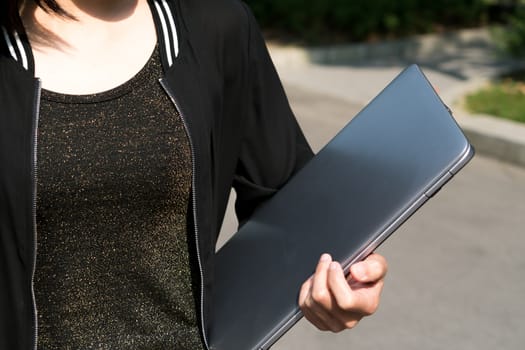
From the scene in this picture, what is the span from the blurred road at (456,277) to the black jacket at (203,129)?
2.54 metres

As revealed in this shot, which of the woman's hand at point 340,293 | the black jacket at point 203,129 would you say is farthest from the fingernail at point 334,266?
the black jacket at point 203,129

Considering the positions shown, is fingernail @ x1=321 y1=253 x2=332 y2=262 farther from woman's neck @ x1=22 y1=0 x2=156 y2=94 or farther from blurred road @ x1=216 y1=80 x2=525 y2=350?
blurred road @ x1=216 y1=80 x2=525 y2=350

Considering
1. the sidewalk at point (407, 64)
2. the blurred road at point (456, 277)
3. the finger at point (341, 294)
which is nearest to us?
the finger at point (341, 294)

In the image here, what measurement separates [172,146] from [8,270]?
0.87 ft

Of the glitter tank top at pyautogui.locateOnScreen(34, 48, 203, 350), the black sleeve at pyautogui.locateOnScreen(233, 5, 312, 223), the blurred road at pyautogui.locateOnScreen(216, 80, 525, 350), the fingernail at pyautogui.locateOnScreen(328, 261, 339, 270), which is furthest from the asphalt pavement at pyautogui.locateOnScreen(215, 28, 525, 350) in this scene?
A: the fingernail at pyautogui.locateOnScreen(328, 261, 339, 270)

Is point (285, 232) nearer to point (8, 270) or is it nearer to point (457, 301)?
point (8, 270)

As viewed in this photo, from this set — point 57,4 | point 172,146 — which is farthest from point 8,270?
point 57,4

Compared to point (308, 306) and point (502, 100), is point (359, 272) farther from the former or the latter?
point (502, 100)

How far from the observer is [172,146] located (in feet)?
3.87

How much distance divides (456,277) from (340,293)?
11.5 ft

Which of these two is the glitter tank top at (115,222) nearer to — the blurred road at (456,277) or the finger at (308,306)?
the finger at (308,306)

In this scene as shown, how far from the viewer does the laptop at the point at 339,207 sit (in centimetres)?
113

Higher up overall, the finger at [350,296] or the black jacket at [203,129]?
the black jacket at [203,129]

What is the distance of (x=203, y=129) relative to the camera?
3.95 ft
